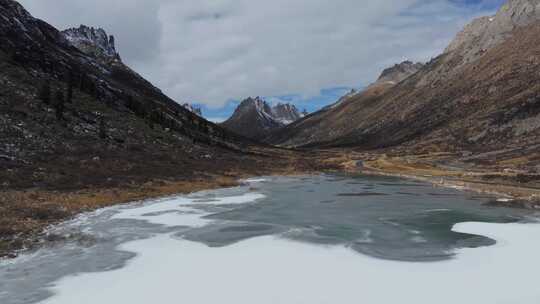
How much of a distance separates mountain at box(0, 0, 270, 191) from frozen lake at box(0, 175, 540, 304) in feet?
48.9

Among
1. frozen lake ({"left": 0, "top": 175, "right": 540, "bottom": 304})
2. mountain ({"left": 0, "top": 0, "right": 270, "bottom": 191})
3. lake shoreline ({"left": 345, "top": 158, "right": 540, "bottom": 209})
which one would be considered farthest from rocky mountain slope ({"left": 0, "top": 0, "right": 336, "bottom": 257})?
lake shoreline ({"left": 345, "top": 158, "right": 540, "bottom": 209})

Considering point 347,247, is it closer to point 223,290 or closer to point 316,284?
point 316,284

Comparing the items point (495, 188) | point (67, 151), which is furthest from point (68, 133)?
point (495, 188)

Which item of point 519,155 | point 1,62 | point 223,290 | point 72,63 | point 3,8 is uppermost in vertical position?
point 3,8

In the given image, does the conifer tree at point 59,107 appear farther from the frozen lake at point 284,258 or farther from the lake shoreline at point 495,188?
the lake shoreline at point 495,188

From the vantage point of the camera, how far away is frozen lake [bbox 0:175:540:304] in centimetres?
1755

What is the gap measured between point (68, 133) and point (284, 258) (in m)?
55.2

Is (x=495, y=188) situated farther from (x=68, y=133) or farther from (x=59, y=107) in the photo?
(x=59, y=107)

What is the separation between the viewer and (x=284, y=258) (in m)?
23.3

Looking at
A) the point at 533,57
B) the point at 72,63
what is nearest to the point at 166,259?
the point at 72,63

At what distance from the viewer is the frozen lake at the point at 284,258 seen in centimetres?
1755

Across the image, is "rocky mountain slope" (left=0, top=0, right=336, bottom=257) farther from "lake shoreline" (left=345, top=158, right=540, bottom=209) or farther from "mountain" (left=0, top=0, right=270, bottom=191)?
"lake shoreline" (left=345, top=158, right=540, bottom=209)

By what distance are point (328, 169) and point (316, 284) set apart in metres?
93.2

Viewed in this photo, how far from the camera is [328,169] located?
111000 mm
